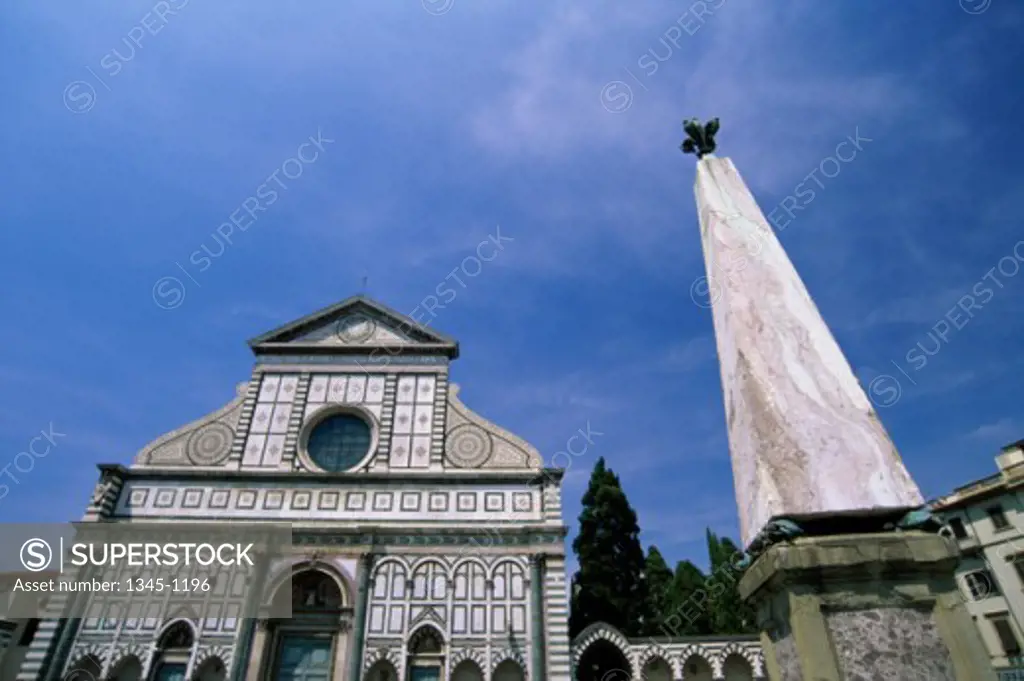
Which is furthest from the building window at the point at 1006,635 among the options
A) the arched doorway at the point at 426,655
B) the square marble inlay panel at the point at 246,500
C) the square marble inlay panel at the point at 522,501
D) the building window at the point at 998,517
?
the square marble inlay panel at the point at 246,500

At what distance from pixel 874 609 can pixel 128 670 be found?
19.9m

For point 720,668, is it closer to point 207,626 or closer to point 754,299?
point 207,626

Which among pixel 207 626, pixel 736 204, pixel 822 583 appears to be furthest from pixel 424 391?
pixel 822 583

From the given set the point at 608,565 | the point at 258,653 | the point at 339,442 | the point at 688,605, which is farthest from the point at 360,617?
the point at 688,605

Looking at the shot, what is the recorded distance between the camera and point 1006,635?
21.8 metres

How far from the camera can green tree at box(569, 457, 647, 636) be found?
24.9m

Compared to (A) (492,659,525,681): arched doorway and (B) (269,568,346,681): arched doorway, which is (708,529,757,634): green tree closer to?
(A) (492,659,525,681): arched doorway

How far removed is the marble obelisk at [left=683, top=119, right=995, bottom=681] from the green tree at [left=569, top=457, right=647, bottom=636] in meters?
23.3

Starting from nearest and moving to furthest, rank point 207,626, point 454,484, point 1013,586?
1. point 207,626
2. point 454,484
3. point 1013,586

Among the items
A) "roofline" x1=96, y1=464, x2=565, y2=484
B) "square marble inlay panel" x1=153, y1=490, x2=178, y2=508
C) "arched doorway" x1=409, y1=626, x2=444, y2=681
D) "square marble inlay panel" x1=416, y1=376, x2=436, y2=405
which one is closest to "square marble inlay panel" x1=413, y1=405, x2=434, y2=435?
"square marble inlay panel" x1=416, y1=376, x2=436, y2=405

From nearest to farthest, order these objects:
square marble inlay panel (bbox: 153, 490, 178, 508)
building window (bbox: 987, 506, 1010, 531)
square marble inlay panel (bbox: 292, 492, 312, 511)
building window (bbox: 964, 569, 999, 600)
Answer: square marble inlay panel (bbox: 292, 492, 312, 511)
square marble inlay panel (bbox: 153, 490, 178, 508)
building window (bbox: 964, 569, 999, 600)
building window (bbox: 987, 506, 1010, 531)

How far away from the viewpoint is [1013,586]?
870 inches

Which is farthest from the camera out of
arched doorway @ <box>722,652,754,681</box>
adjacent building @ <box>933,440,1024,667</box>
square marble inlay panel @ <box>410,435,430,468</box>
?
adjacent building @ <box>933,440,1024,667</box>

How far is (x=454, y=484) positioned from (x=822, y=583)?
1657cm
